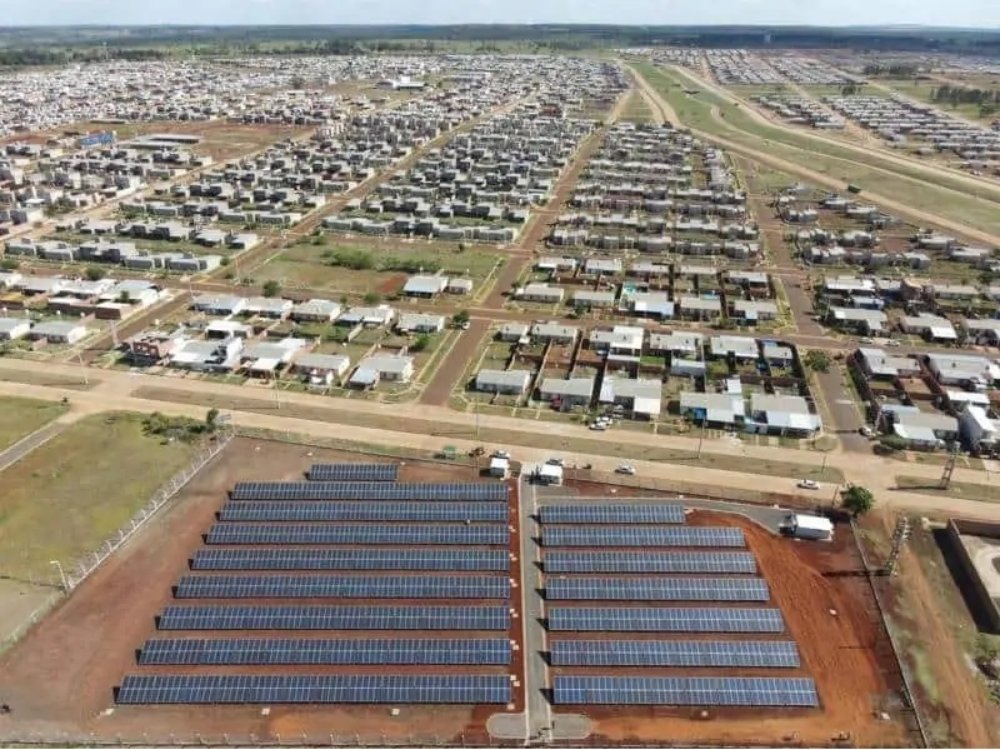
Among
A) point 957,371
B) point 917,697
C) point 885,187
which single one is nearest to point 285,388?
point 917,697

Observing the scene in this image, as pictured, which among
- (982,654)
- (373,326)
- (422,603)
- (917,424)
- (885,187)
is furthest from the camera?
(885,187)

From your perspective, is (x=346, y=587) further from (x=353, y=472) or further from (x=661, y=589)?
(x=661, y=589)

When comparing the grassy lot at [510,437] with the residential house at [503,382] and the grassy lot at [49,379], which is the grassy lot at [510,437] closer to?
the grassy lot at [49,379]

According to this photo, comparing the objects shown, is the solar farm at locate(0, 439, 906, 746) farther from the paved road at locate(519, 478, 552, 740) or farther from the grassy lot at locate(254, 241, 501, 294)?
the grassy lot at locate(254, 241, 501, 294)

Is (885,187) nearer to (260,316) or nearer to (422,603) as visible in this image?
(260,316)

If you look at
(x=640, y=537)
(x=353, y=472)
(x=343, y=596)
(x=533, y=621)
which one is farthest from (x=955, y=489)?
(x=353, y=472)

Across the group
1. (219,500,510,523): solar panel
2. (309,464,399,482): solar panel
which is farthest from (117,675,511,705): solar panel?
(309,464,399,482): solar panel
